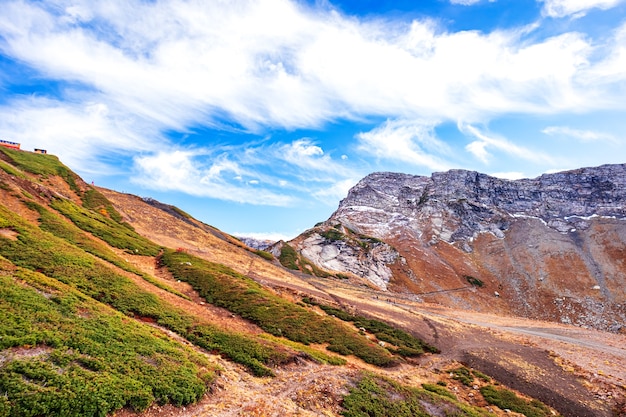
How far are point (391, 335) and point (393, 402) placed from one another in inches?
819

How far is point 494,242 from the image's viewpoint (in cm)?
15088

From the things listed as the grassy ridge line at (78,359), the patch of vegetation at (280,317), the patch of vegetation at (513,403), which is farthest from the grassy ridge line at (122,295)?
the patch of vegetation at (513,403)

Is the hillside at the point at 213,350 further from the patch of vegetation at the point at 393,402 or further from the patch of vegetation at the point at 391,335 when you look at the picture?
the patch of vegetation at the point at 391,335

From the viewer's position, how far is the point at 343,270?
362 feet

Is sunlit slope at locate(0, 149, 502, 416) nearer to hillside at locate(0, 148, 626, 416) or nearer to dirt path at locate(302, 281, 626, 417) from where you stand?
hillside at locate(0, 148, 626, 416)

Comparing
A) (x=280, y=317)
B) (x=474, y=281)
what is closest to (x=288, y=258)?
(x=280, y=317)

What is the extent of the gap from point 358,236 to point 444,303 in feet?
138

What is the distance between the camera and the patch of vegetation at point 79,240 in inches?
1263

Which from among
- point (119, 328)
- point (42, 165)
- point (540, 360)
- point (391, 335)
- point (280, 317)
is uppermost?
point (42, 165)

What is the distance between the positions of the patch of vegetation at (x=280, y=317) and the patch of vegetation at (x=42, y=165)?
42.9 m

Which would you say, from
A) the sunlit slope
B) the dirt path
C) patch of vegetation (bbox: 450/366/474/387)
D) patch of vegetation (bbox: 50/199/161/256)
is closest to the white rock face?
the dirt path

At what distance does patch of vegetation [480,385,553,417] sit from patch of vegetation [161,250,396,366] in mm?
8043

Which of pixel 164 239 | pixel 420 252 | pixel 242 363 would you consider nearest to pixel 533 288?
pixel 420 252

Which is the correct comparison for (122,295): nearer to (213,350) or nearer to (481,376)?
(213,350)
